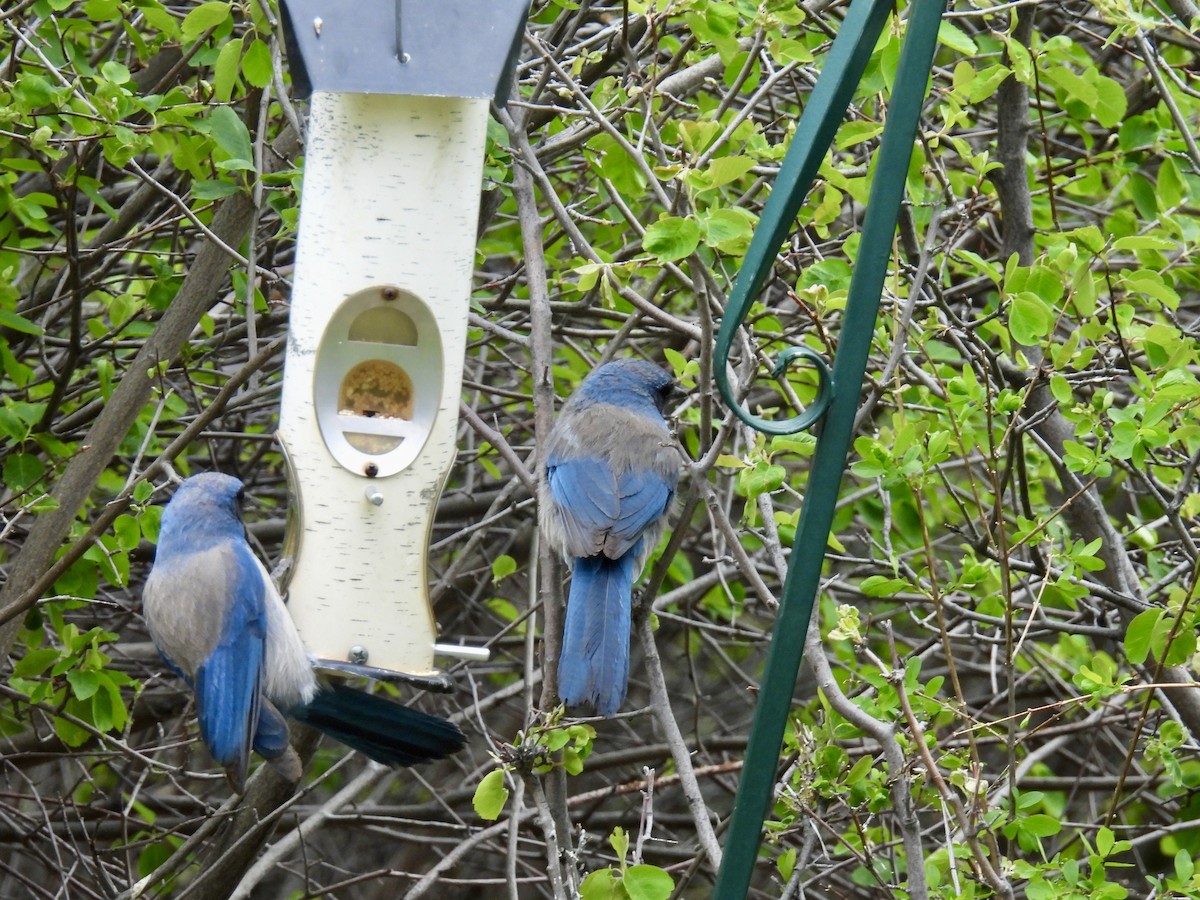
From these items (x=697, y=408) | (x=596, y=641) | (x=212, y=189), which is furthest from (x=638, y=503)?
(x=212, y=189)

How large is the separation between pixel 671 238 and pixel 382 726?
4.96 ft

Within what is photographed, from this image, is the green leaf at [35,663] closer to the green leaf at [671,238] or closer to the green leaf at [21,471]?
the green leaf at [21,471]

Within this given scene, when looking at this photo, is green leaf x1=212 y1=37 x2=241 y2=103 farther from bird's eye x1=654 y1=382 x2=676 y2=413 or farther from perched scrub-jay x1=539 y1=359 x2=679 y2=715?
bird's eye x1=654 y1=382 x2=676 y2=413

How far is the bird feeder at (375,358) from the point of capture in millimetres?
3516

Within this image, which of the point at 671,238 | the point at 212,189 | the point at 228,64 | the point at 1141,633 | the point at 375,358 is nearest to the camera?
the point at 671,238

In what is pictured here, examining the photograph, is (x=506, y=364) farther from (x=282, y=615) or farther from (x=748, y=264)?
(x=748, y=264)

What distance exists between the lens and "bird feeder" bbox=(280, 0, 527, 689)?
3.52m

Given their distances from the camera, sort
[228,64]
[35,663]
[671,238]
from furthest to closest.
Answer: [35,663]
[228,64]
[671,238]

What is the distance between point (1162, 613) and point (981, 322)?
1.02m

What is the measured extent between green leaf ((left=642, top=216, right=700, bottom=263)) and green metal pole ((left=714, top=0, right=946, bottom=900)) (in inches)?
18.1

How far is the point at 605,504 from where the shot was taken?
4246 mm

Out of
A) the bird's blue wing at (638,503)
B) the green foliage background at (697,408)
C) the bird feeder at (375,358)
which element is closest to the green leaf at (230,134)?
the green foliage background at (697,408)

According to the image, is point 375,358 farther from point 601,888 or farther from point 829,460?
point 829,460

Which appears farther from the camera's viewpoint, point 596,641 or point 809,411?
point 596,641
